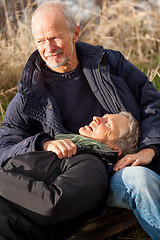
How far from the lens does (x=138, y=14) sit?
7.19 metres

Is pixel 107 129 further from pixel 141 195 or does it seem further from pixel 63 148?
pixel 141 195

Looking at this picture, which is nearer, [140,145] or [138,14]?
[140,145]

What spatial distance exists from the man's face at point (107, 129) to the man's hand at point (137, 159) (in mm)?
194

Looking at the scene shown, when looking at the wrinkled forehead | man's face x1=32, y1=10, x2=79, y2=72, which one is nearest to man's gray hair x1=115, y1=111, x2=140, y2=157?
the wrinkled forehead

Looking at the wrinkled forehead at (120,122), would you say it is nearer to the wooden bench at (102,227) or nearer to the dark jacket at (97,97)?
the dark jacket at (97,97)

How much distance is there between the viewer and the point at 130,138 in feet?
10.4

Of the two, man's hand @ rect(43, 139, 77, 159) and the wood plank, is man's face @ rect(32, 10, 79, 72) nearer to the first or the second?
man's hand @ rect(43, 139, 77, 159)

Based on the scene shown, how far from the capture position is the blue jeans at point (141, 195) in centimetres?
254

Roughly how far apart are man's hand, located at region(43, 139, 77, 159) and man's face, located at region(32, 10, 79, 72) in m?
0.88

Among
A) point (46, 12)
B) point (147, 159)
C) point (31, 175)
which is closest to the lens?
point (31, 175)

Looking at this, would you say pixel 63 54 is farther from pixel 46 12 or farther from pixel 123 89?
pixel 123 89

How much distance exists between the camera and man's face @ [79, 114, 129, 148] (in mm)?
3072

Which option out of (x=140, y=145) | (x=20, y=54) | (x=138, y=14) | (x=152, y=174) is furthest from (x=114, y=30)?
(x=152, y=174)

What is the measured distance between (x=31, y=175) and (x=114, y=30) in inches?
217
